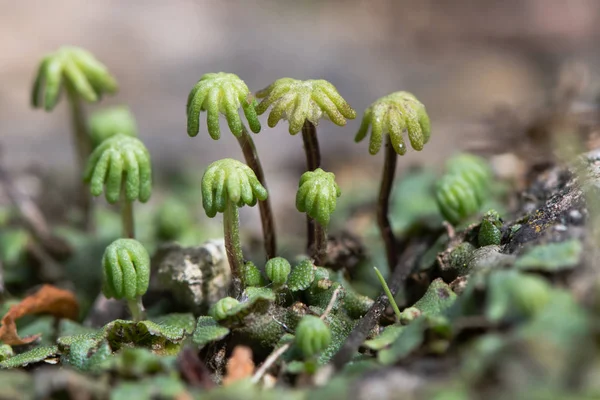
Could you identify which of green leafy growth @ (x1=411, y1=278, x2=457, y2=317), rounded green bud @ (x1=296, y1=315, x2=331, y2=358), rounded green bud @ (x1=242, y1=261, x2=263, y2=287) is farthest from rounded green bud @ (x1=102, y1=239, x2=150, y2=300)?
green leafy growth @ (x1=411, y1=278, x2=457, y2=317)

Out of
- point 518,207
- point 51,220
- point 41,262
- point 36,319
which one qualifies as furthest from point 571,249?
point 51,220

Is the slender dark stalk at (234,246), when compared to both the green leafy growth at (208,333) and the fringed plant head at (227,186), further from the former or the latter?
the green leafy growth at (208,333)

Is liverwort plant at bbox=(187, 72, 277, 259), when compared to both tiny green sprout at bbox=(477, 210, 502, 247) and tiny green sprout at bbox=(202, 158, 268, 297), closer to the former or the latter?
tiny green sprout at bbox=(202, 158, 268, 297)

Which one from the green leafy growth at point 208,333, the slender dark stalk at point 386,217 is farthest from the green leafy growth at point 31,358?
the slender dark stalk at point 386,217

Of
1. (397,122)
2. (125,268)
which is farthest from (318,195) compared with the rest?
(125,268)

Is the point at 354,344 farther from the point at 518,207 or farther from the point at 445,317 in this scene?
the point at 518,207

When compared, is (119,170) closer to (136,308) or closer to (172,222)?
(136,308)
